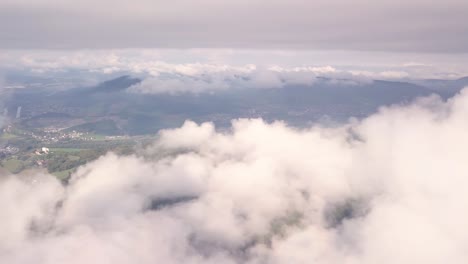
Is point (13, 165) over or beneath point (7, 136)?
beneath

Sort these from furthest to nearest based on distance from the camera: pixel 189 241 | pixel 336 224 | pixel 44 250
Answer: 1. pixel 336 224
2. pixel 189 241
3. pixel 44 250

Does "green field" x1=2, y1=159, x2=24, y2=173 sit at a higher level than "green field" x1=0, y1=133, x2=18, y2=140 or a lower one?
lower

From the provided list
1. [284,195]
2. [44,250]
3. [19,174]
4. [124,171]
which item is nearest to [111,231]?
[44,250]

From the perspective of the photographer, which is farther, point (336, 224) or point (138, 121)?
point (138, 121)

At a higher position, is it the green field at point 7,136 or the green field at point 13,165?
the green field at point 7,136

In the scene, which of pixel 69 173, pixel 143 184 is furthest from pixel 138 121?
pixel 143 184

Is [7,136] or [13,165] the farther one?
[7,136]

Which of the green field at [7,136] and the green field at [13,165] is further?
the green field at [7,136]

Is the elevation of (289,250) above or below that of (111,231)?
below

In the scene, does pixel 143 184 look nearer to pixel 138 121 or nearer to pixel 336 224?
pixel 336 224

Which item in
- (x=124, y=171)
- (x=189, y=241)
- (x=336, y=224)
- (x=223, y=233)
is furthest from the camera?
(x=124, y=171)

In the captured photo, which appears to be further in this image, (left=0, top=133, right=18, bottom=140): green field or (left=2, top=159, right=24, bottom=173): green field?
(left=0, top=133, right=18, bottom=140): green field
